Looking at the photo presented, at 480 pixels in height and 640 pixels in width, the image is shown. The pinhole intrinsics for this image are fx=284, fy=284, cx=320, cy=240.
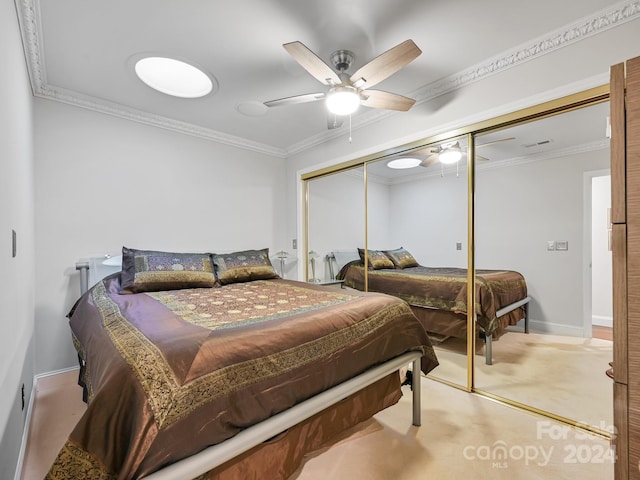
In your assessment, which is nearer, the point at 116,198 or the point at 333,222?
the point at 116,198

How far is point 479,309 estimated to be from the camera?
89.7 inches

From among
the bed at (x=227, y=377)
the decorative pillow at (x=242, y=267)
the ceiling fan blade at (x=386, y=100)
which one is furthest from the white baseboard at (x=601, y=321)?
the decorative pillow at (x=242, y=267)

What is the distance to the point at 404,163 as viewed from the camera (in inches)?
110

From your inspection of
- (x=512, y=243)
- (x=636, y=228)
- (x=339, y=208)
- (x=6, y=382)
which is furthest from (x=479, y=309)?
(x=6, y=382)

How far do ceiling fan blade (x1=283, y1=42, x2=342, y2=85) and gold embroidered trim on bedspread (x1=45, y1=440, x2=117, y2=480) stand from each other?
6.08 ft

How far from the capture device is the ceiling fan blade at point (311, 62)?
1.56 m

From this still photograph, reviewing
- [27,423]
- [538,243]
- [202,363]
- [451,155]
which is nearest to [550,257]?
[538,243]

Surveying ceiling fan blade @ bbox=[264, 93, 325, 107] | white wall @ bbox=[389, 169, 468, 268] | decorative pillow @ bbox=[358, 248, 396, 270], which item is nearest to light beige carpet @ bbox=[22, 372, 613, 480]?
white wall @ bbox=[389, 169, 468, 268]

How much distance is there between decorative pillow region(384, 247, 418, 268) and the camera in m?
2.81

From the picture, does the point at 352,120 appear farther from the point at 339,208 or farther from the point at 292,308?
the point at 292,308

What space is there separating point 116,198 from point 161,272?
3.36 ft

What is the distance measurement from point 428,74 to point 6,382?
307 cm

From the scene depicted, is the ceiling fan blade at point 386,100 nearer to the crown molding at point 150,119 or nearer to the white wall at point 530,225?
the white wall at point 530,225

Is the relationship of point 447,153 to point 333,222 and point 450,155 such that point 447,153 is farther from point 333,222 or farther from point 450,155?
point 333,222
